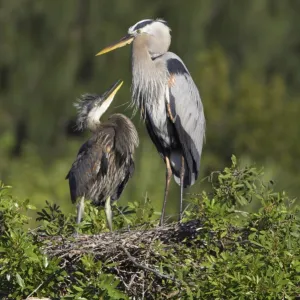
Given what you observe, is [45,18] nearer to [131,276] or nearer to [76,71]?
[76,71]

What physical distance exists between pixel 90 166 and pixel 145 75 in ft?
2.24

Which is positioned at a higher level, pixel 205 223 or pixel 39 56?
pixel 205 223

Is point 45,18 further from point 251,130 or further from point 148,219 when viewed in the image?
point 148,219

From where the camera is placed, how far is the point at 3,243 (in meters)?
4.95

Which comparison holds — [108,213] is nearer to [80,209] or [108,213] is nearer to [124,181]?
[80,209]

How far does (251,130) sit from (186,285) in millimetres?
19104

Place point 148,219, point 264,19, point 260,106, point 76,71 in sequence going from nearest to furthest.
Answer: point 148,219
point 76,71
point 260,106
point 264,19

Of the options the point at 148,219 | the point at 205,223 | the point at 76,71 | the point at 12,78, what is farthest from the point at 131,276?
the point at 12,78

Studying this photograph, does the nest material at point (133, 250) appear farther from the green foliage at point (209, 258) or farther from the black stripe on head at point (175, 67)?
the black stripe on head at point (175, 67)

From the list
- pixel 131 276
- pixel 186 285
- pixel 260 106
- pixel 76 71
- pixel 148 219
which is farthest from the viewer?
pixel 260 106

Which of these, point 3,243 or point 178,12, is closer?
point 3,243

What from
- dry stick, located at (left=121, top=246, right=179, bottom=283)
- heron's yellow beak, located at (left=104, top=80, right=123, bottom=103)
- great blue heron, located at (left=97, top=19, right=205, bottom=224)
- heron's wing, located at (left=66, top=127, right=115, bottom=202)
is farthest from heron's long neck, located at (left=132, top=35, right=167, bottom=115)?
dry stick, located at (left=121, top=246, right=179, bottom=283)

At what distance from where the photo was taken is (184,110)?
684cm

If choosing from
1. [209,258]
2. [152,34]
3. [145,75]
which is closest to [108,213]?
[145,75]
